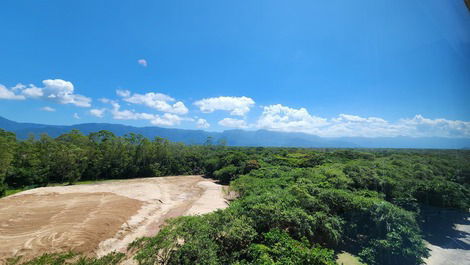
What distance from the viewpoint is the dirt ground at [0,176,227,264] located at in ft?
43.0

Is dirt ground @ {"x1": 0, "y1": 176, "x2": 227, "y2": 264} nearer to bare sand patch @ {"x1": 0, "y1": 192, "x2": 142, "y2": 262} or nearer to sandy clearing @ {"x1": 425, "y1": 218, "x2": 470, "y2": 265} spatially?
bare sand patch @ {"x1": 0, "y1": 192, "x2": 142, "y2": 262}

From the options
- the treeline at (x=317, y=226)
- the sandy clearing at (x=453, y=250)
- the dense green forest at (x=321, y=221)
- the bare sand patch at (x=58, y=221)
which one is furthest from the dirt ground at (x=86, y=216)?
the sandy clearing at (x=453, y=250)

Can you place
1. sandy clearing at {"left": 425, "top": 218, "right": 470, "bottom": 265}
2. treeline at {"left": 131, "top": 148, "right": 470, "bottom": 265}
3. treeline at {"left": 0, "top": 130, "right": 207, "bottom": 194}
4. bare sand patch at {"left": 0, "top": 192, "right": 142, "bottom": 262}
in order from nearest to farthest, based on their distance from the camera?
1. treeline at {"left": 131, "top": 148, "right": 470, "bottom": 265}
2. sandy clearing at {"left": 425, "top": 218, "right": 470, "bottom": 265}
3. bare sand patch at {"left": 0, "top": 192, "right": 142, "bottom": 262}
4. treeline at {"left": 0, "top": 130, "right": 207, "bottom": 194}

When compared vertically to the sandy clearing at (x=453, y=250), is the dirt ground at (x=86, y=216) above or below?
below

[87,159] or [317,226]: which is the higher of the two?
[317,226]

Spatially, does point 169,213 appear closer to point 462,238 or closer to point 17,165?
point 462,238

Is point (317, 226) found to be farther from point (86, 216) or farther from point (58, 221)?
point (58, 221)

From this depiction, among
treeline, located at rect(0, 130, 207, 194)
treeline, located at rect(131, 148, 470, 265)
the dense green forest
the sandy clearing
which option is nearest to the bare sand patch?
the dense green forest

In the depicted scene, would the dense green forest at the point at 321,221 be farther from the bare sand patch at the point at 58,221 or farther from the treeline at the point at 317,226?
the bare sand patch at the point at 58,221

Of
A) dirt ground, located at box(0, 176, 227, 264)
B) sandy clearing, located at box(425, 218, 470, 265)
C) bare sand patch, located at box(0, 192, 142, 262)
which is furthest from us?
dirt ground, located at box(0, 176, 227, 264)

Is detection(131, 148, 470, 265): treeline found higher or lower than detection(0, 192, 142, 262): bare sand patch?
higher

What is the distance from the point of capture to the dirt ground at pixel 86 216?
43.0ft

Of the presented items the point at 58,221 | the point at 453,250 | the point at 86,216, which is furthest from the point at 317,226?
the point at 58,221

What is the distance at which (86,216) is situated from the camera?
685 inches
